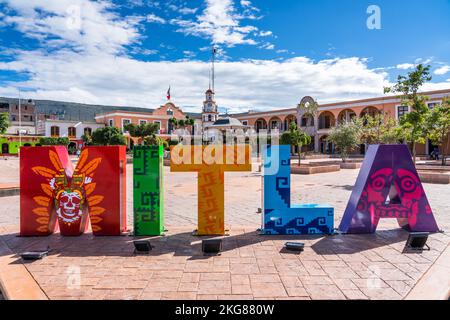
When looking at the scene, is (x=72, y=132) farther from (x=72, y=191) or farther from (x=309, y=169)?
(x=72, y=191)

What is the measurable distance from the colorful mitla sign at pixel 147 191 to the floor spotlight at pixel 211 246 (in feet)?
4.44

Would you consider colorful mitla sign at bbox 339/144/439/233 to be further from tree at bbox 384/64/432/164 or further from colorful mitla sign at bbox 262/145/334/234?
tree at bbox 384/64/432/164

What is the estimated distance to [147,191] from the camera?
585 centimetres

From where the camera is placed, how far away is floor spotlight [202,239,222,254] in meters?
4.81

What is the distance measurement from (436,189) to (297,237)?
870 cm

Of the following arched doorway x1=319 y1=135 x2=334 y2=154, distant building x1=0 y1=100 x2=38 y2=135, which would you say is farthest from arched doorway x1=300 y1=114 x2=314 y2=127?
distant building x1=0 y1=100 x2=38 y2=135

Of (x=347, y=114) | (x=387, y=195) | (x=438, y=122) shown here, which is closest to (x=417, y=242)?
(x=387, y=195)

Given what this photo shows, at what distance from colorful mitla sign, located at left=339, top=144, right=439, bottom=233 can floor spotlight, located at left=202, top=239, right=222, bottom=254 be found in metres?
2.57

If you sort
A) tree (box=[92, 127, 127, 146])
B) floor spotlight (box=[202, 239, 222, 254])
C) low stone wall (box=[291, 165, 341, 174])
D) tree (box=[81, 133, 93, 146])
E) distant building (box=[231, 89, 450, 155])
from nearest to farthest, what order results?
floor spotlight (box=[202, 239, 222, 254])
low stone wall (box=[291, 165, 341, 174])
tree (box=[92, 127, 127, 146])
distant building (box=[231, 89, 450, 155])
tree (box=[81, 133, 93, 146])

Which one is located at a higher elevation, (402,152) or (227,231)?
(402,152)

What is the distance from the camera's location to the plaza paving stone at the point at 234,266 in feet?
11.9

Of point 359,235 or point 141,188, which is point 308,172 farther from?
point 141,188
